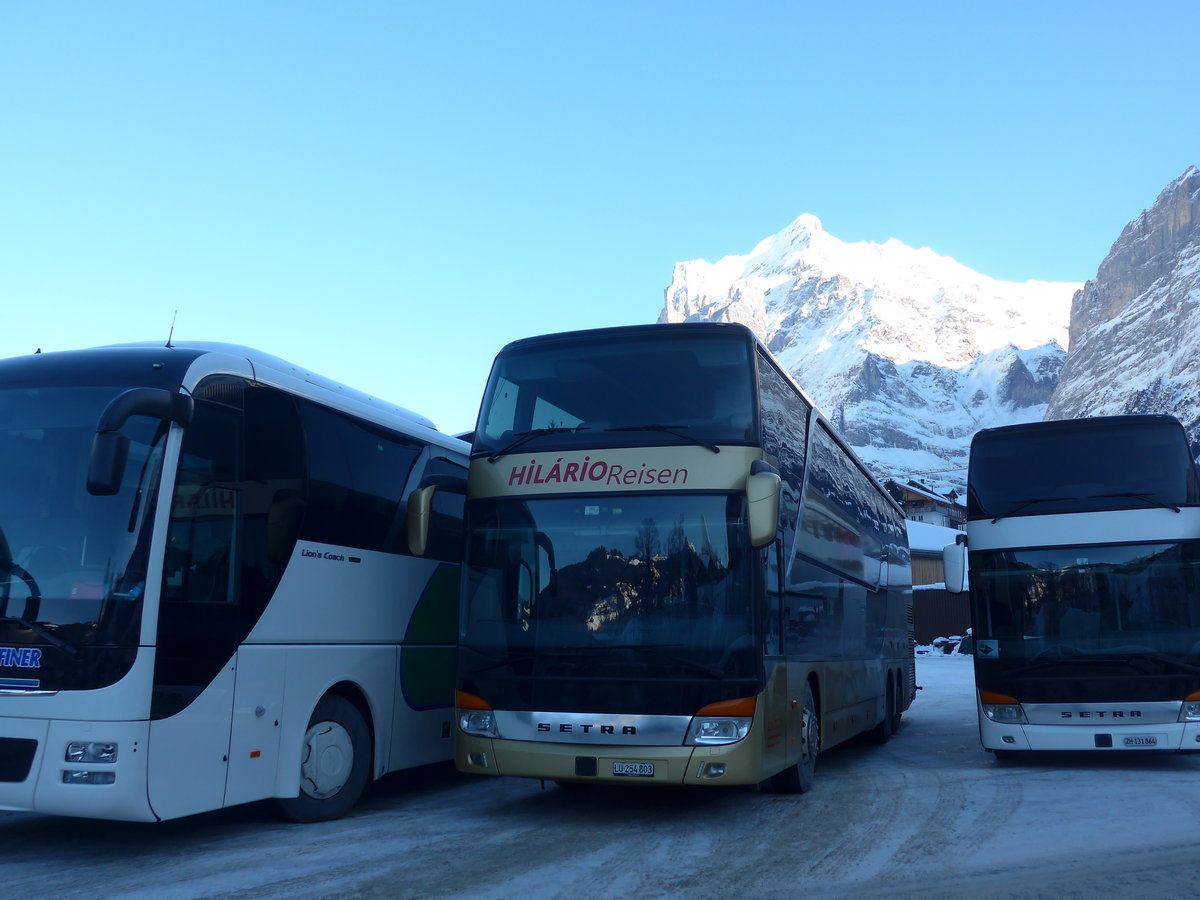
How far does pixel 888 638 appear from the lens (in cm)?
1485

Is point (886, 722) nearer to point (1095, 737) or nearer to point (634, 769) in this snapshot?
point (1095, 737)

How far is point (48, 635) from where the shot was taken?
20.5 ft

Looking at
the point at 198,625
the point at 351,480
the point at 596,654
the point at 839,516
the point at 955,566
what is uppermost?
the point at 839,516

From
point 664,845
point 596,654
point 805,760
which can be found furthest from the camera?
point 805,760

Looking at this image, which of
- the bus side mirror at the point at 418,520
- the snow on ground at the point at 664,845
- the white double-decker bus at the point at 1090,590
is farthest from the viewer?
the white double-decker bus at the point at 1090,590

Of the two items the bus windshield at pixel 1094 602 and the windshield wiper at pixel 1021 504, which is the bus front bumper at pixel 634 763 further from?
the windshield wiper at pixel 1021 504

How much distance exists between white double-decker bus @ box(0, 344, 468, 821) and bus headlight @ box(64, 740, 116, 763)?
1cm

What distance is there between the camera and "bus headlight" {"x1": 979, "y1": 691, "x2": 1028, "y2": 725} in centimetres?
1091

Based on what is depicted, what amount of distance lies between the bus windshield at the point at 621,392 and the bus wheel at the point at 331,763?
7.20ft

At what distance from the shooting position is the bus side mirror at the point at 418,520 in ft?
27.4

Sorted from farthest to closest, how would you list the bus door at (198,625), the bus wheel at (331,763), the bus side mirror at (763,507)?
the bus wheel at (331,763) → the bus side mirror at (763,507) → the bus door at (198,625)

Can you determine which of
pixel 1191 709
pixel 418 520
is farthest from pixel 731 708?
pixel 1191 709

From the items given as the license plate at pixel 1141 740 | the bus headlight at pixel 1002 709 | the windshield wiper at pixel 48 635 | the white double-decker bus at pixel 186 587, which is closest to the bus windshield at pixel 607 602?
the white double-decker bus at pixel 186 587

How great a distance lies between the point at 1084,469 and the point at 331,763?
25.3 ft
